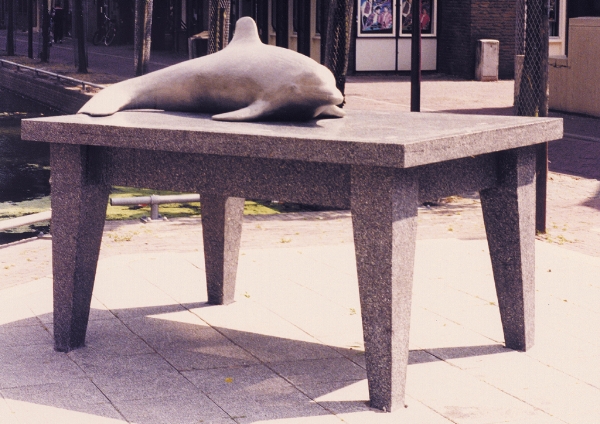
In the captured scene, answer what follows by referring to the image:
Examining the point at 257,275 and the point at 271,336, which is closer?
the point at 271,336

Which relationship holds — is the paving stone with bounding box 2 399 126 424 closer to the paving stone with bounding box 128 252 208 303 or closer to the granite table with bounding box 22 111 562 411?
the granite table with bounding box 22 111 562 411

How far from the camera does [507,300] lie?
489cm

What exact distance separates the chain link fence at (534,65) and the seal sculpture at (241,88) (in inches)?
154

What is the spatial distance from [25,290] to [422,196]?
2909 millimetres

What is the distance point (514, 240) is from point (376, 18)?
865 inches

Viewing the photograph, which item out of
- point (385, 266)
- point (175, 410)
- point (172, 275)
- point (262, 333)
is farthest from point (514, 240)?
point (172, 275)

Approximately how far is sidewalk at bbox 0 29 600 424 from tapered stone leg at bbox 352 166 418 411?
0.16 metres

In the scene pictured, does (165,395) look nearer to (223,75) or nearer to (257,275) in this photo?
(223,75)

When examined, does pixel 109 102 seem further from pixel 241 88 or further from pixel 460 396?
pixel 460 396

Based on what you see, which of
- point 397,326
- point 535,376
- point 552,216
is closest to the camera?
point 397,326

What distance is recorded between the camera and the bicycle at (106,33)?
139ft

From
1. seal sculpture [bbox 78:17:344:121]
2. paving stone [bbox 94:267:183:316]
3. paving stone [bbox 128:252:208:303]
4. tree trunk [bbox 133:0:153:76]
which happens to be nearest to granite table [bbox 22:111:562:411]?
seal sculpture [bbox 78:17:344:121]

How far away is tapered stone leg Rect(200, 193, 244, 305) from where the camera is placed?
573 cm

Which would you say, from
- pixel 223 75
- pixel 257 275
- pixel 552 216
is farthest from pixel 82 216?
pixel 552 216
